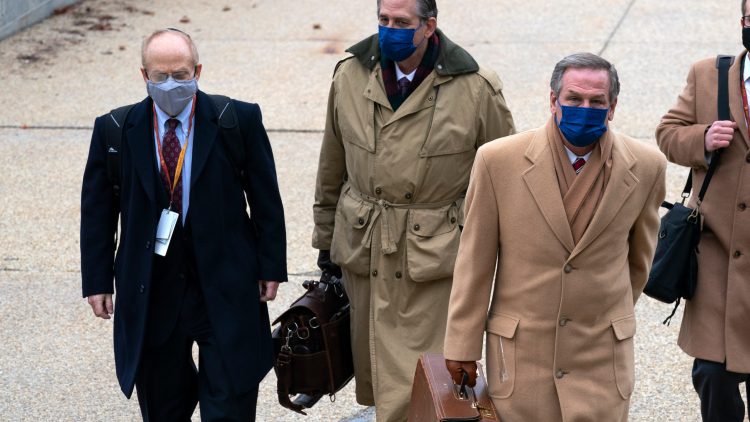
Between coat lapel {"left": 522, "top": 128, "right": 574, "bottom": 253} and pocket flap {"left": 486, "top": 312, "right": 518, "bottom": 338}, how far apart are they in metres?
0.29

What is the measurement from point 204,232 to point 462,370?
1.07 metres

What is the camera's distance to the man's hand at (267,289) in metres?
4.62

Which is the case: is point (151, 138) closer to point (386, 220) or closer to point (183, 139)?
point (183, 139)

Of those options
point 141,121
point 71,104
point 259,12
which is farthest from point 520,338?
point 259,12

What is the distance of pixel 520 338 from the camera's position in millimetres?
3873

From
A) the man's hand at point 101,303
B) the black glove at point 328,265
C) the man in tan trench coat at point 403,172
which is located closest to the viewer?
the man's hand at point 101,303

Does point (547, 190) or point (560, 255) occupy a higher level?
point (547, 190)

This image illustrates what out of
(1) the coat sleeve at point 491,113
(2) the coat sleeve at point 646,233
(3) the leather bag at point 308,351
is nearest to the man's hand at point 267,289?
(3) the leather bag at point 308,351

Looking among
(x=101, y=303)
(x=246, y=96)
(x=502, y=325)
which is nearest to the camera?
(x=502, y=325)

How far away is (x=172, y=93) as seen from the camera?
4258 millimetres

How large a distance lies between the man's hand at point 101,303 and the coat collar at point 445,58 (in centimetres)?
131

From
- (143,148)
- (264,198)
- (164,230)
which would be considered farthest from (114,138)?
(264,198)

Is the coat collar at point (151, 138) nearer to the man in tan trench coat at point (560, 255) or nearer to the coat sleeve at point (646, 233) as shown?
the man in tan trench coat at point (560, 255)

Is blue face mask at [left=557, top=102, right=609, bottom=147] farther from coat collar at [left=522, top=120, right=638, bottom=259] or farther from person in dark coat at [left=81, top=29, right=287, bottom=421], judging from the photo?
person in dark coat at [left=81, top=29, right=287, bottom=421]
